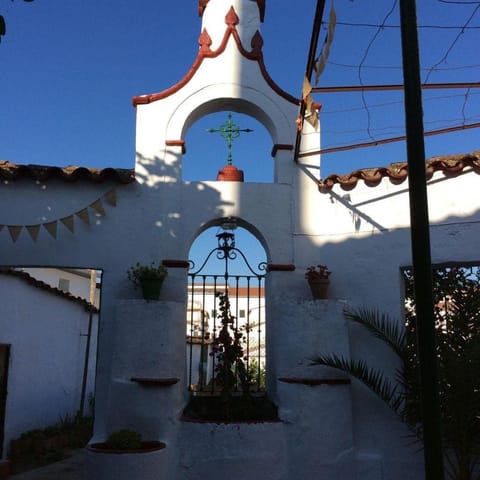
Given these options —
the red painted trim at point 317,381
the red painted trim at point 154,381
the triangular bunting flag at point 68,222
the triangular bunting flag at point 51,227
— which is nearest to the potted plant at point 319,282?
the red painted trim at point 317,381

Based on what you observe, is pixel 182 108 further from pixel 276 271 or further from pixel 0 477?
pixel 0 477

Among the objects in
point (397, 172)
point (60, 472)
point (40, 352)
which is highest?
point (397, 172)

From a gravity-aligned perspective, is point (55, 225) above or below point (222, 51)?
below

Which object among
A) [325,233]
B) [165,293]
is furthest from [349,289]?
[165,293]

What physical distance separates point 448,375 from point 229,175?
12.2 ft

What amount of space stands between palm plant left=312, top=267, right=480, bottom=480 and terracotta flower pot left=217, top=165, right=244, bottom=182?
233 centimetres

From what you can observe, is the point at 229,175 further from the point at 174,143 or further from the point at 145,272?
the point at 145,272

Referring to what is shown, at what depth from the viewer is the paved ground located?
28.3 ft

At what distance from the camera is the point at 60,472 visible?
907 cm

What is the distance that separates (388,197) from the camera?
24.0ft

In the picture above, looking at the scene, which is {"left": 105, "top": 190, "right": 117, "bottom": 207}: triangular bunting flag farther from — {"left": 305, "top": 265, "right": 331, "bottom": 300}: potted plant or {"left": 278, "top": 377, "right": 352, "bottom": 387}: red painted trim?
{"left": 278, "top": 377, "right": 352, "bottom": 387}: red painted trim

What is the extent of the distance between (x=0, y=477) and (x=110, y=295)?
3.44 m

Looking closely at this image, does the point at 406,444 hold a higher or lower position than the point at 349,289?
lower

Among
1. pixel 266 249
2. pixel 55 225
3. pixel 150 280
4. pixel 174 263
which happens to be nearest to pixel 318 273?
pixel 266 249
